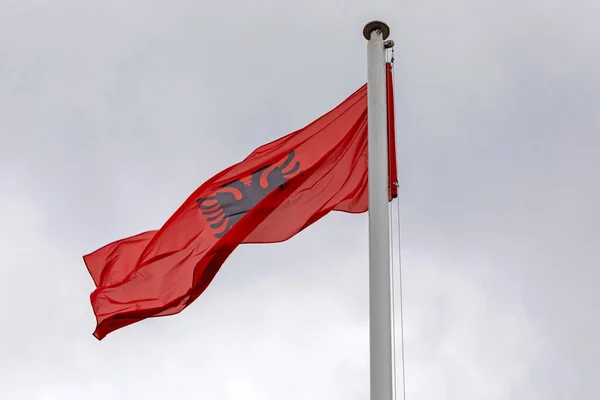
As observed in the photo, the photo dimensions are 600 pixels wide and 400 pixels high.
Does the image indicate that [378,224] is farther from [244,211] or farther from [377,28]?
[244,211]

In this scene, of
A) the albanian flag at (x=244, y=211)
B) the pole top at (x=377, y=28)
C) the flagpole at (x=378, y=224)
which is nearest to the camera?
the flagpole at (x=378, y=224)

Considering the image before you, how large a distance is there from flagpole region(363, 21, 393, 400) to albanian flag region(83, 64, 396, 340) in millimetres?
1000

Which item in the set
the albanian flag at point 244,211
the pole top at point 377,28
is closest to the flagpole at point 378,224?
the pole top at point 377,28

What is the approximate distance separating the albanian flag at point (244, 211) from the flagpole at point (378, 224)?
100 centimetres

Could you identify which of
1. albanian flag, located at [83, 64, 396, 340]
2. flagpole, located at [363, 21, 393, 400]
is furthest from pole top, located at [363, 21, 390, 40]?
albanian flag, located at [83, 64, 396, 340]

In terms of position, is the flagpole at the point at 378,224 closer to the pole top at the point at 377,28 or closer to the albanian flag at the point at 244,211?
the pole top at the point at 377,28

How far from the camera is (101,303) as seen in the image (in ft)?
47.8

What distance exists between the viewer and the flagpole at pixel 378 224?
10359 millimetres

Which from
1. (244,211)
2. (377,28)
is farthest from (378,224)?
(244,211)

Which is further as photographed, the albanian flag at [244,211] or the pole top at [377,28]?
the albanian flag at [244,211]

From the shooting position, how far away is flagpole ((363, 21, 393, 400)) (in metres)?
10.4

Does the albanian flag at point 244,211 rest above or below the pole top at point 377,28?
below

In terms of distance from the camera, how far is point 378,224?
447 inches

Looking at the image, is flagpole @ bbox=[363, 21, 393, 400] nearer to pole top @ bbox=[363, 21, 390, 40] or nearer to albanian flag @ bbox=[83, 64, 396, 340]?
pole top @ bbox=[363, 21, 390, 40]
